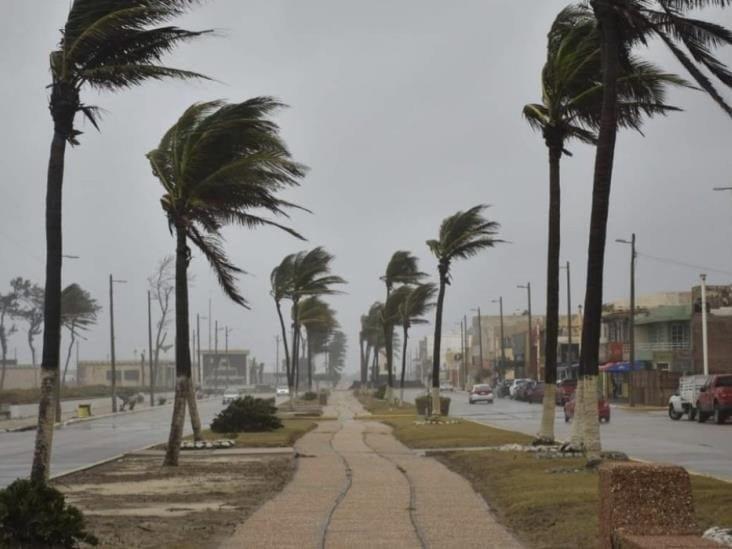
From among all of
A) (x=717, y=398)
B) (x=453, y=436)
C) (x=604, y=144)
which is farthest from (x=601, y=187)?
(x=717, y=398)

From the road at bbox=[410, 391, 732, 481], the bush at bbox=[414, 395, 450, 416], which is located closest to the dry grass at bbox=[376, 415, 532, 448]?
the road at bbox=[410, 391, 732, 481]

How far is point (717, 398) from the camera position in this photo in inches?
1842

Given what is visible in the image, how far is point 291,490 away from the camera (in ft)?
63.8

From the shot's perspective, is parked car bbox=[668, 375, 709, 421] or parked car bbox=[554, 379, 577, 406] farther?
parked car bbox=[554, 379, 577, 406]

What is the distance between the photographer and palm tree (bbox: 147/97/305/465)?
83.0ft

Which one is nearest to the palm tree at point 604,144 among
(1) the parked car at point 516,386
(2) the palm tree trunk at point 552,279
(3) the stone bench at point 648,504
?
(2) the palm tree trunk at point 552,279

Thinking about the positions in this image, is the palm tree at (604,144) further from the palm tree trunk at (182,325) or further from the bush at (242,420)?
the bush at (242,420)

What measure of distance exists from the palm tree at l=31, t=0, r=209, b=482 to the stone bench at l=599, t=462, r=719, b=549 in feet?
28.6

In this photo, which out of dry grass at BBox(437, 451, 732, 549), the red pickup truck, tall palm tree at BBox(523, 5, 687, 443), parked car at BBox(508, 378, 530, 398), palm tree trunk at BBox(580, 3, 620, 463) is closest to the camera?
dry grass at BBox(437, 451, 732, 549)

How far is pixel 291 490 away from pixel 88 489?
3.66m

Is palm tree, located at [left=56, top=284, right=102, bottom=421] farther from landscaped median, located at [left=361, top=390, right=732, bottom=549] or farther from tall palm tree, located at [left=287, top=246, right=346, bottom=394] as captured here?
landscaped median, located at [left=361, top=390, right=732, bottom=549]

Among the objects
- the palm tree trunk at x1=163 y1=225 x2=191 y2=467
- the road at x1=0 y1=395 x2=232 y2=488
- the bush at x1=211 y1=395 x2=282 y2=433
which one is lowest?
the road at x1=0 y1=395 x2=232 y2=488

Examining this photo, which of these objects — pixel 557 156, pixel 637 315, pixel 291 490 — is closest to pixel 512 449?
pixel 557 156

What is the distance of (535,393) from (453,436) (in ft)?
167
